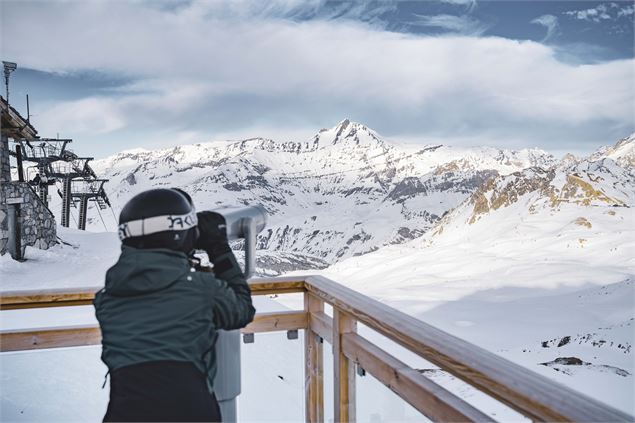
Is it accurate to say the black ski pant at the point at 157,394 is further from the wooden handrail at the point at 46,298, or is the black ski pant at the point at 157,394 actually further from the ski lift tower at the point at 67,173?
the ski lift tower at the point at 67,173

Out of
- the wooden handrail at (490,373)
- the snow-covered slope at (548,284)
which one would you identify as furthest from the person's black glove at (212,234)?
the snow-covered slope at (548,284)

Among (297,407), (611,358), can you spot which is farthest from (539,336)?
(297,407)

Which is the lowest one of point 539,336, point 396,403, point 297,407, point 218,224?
point 539,336

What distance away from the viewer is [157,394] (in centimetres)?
155

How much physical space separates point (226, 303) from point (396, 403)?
0.83 m

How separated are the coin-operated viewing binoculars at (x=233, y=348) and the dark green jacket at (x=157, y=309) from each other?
1.12ft

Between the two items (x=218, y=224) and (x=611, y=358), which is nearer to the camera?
(x=218, y=224)

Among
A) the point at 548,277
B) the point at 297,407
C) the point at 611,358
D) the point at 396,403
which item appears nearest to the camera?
the point at 396,403

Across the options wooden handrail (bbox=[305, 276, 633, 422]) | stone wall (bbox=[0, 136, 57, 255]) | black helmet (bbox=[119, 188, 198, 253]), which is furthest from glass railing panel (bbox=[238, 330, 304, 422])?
stone wall (bbox=[0, 136, 57, 255])

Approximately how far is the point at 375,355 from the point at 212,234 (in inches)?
34.8

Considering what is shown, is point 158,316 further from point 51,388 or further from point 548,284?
point 548,284

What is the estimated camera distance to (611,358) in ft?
20.5

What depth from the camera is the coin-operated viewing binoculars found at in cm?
197

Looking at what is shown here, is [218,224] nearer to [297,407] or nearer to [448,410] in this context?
[448,410]
